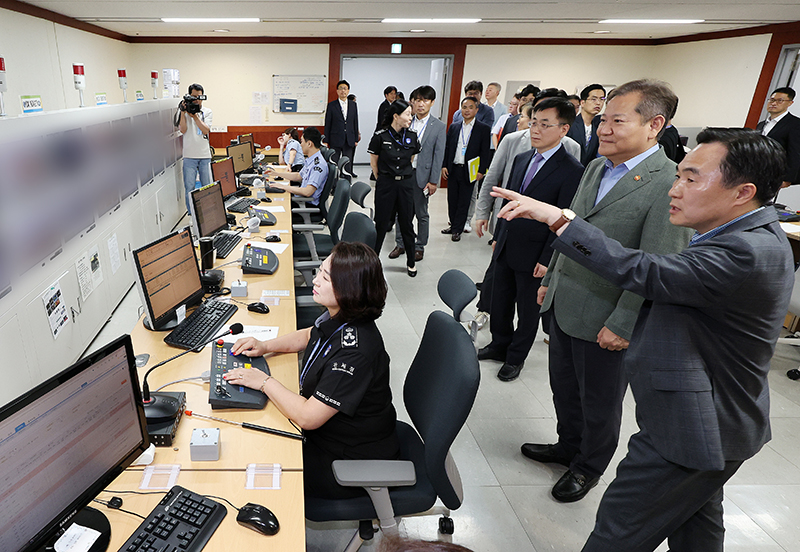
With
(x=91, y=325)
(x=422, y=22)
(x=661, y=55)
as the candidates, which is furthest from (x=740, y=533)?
(x=661, y=55)

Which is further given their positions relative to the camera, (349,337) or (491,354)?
(491,354)

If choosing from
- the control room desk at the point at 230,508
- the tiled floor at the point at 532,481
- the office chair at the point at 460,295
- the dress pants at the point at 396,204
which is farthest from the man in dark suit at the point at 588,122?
the control room desk at the point at 230,508

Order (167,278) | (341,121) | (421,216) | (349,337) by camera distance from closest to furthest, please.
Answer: (349,337)
(167,278)
(421,216)
(341,121)

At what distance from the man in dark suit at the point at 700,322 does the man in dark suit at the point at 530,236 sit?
4.05 feet

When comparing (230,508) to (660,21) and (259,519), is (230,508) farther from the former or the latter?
(660,21)

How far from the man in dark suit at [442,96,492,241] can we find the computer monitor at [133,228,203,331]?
11.2ft

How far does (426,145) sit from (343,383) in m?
3.71

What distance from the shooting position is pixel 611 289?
185cm

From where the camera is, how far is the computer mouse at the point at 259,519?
1.16m

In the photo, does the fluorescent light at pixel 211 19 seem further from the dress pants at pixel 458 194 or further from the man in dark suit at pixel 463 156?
the dress pants at pixel 458 194

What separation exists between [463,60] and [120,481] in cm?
900

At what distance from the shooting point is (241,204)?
4371mm

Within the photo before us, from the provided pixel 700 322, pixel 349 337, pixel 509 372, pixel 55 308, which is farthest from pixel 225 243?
pixel 700 322

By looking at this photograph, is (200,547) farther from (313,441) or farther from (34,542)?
(313,441)
